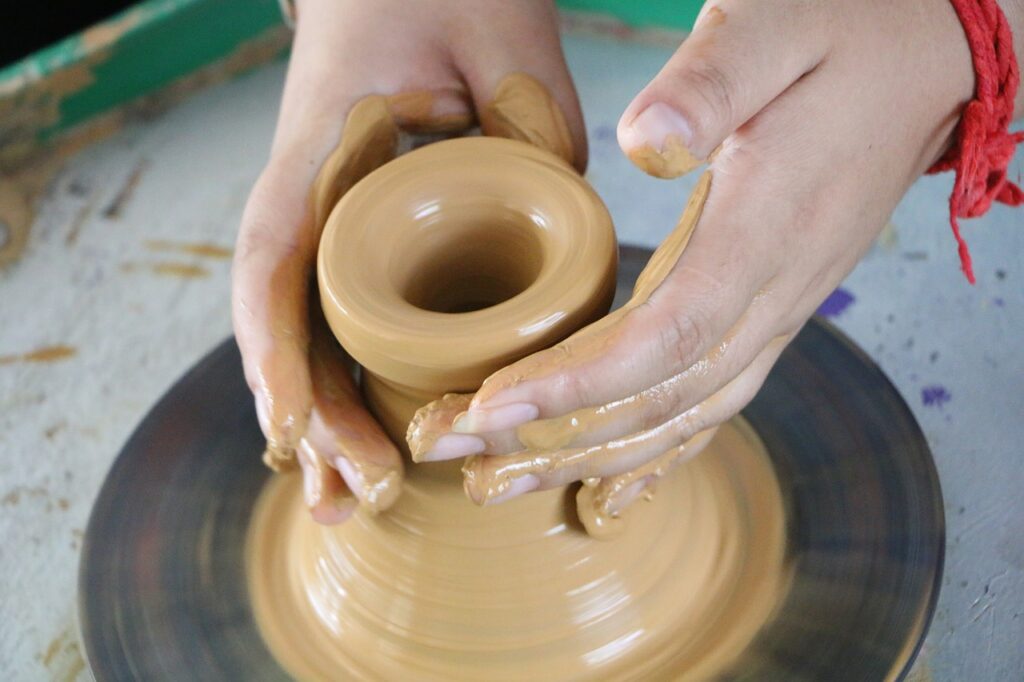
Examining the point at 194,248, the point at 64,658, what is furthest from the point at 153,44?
the point at 64,658

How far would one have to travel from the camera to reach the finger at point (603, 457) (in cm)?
97

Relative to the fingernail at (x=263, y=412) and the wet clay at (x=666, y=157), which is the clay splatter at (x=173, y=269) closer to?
the fingernail at (x=263, y=412)

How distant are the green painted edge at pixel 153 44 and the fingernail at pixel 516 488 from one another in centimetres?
161

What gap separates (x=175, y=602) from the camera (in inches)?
49.6

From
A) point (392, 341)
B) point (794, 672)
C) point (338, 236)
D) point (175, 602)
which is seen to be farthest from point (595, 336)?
point (175, 602)

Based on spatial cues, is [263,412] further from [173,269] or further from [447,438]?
[173,269]

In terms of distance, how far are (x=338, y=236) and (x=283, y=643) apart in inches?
20.5

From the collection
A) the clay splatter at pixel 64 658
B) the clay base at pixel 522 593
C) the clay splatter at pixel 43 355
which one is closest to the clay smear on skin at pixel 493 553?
the clay base at pixel 522 593

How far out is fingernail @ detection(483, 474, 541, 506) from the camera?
0.97 m

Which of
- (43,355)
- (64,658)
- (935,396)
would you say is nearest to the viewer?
(64,658)


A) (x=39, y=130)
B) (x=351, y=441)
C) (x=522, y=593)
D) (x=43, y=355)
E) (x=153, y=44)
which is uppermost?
(x=351, y=441)

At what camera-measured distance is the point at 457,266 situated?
1.10 m

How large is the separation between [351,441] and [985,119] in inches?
31.5

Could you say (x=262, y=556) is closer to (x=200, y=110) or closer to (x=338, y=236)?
(x=338, y=236)
